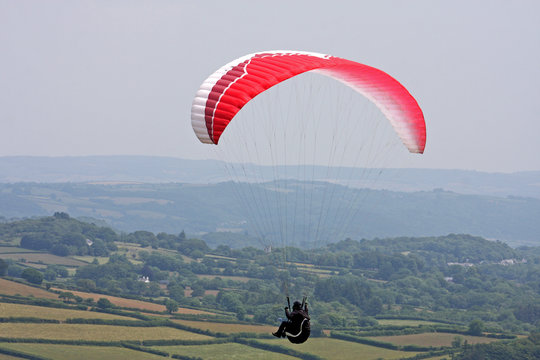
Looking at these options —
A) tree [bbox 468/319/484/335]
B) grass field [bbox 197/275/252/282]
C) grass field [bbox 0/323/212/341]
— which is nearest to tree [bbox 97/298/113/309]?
grass field [bbox 0/323/212/341]

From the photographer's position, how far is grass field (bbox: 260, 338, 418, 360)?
8694 cm

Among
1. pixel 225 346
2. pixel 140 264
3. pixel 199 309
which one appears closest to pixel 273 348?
pixel 225 346

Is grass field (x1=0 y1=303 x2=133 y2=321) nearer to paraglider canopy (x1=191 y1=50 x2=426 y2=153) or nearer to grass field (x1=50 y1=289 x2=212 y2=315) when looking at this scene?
grass field (x1=50 y1=289 x2=212 y2=315)

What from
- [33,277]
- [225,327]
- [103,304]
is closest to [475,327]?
[225,327]

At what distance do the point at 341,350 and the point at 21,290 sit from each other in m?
45.1

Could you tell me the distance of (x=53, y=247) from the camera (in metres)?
191

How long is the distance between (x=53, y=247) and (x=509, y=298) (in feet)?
339

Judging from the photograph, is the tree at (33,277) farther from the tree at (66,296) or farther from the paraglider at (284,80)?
the paraglider at (284,80)

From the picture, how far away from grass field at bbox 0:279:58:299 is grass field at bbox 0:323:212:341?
18.1 m

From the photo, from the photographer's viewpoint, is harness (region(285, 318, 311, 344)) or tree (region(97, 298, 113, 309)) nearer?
harness (region(285, 318, 311, 344))

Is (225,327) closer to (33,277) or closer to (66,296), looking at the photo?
(66,296)

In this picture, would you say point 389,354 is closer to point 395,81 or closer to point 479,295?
point 395,81

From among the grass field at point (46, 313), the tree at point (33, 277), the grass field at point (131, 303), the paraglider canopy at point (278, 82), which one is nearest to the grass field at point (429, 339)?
the grass field at point (131, 303)

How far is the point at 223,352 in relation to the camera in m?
85.6
